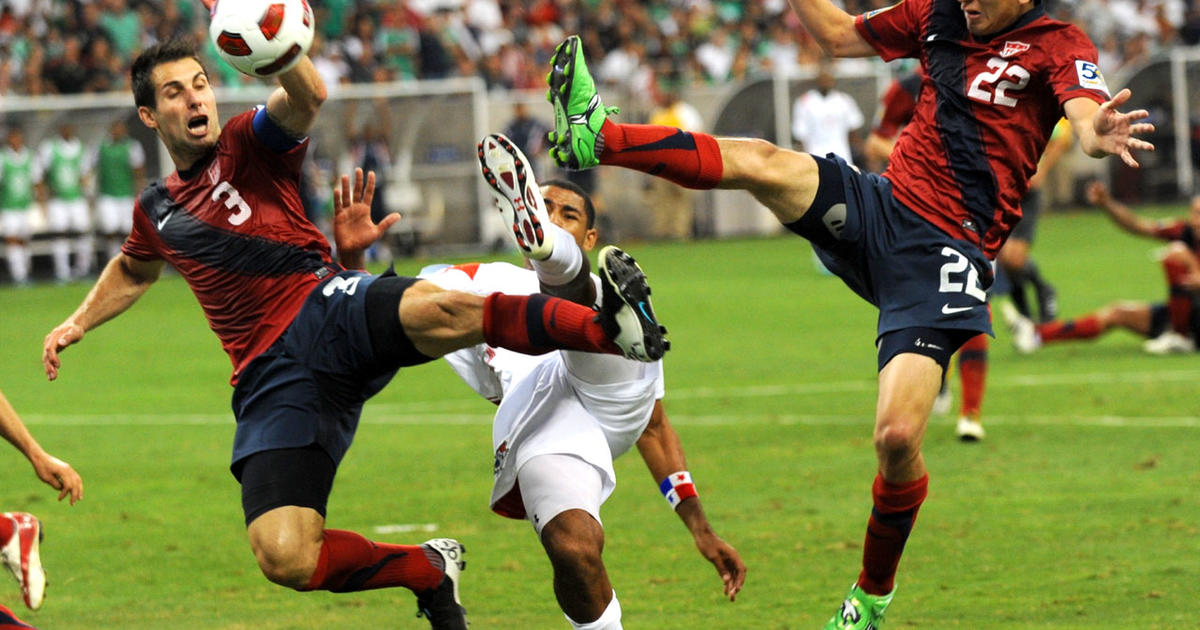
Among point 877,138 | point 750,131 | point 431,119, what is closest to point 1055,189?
point 750,131

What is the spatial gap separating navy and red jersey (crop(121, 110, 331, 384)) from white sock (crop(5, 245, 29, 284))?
19.0 m

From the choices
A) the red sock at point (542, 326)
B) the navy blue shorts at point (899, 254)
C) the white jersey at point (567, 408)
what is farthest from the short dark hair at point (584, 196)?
the red sock at point (542, 326)

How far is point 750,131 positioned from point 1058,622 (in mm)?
22048

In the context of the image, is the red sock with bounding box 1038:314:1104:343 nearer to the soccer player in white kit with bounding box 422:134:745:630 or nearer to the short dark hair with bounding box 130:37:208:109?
the soccer player in white kit with bounding box 422:134:745:630

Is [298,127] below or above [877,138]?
above

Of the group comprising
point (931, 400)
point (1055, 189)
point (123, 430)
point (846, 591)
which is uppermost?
point (931, 400)

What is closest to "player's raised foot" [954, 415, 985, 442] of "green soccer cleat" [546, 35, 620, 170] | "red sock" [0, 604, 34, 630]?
"green soccer cleat" [546, 35, 620, 170]

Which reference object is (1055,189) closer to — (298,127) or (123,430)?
(123,430)

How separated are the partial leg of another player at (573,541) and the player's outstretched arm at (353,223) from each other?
1.35m

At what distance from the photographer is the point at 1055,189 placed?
3042 centimetres

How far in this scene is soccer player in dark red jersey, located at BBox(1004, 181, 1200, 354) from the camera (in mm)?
14594

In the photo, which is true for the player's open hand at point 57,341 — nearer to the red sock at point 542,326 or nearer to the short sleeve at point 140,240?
the short sleeve at point 140,240

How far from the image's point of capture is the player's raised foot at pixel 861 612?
6566 mm

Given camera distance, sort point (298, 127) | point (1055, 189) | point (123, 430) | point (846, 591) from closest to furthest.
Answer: point (298, 127), point (846, 591), point (123, 430), point (1055, 189)
